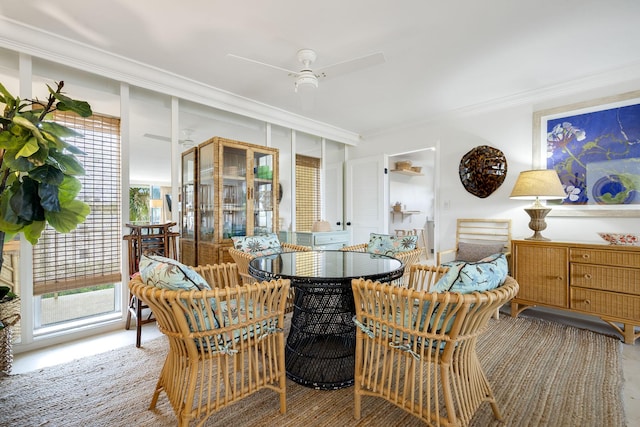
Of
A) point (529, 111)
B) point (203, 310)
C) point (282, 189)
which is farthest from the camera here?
point (282, 189)

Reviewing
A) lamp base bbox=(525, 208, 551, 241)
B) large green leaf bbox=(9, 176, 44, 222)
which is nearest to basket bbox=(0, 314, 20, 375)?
large green leaf bbox=(9, 176, 44, 222)

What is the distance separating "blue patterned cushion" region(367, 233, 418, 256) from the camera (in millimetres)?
2834

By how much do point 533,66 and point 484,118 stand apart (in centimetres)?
98

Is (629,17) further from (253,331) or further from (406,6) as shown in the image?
(253,331)

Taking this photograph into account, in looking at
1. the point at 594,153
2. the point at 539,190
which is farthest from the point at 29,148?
the point at 594,153

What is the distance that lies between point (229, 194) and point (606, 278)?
374 centimetres

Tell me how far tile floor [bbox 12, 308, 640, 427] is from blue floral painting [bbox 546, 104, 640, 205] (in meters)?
1.30

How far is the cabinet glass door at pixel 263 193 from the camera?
136 inches

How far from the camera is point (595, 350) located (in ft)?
7.60

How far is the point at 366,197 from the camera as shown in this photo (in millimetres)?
4875

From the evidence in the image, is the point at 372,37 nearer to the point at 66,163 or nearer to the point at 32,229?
the point at 66,163

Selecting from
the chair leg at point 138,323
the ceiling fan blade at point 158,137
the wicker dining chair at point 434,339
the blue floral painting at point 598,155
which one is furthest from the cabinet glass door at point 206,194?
the blue floral painting at point 598,155

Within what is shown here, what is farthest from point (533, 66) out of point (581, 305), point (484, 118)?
point (581, 305)

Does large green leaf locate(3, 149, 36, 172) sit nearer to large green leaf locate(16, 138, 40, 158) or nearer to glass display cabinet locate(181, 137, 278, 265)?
large green leaf locate(16, 138, 40, 158)
